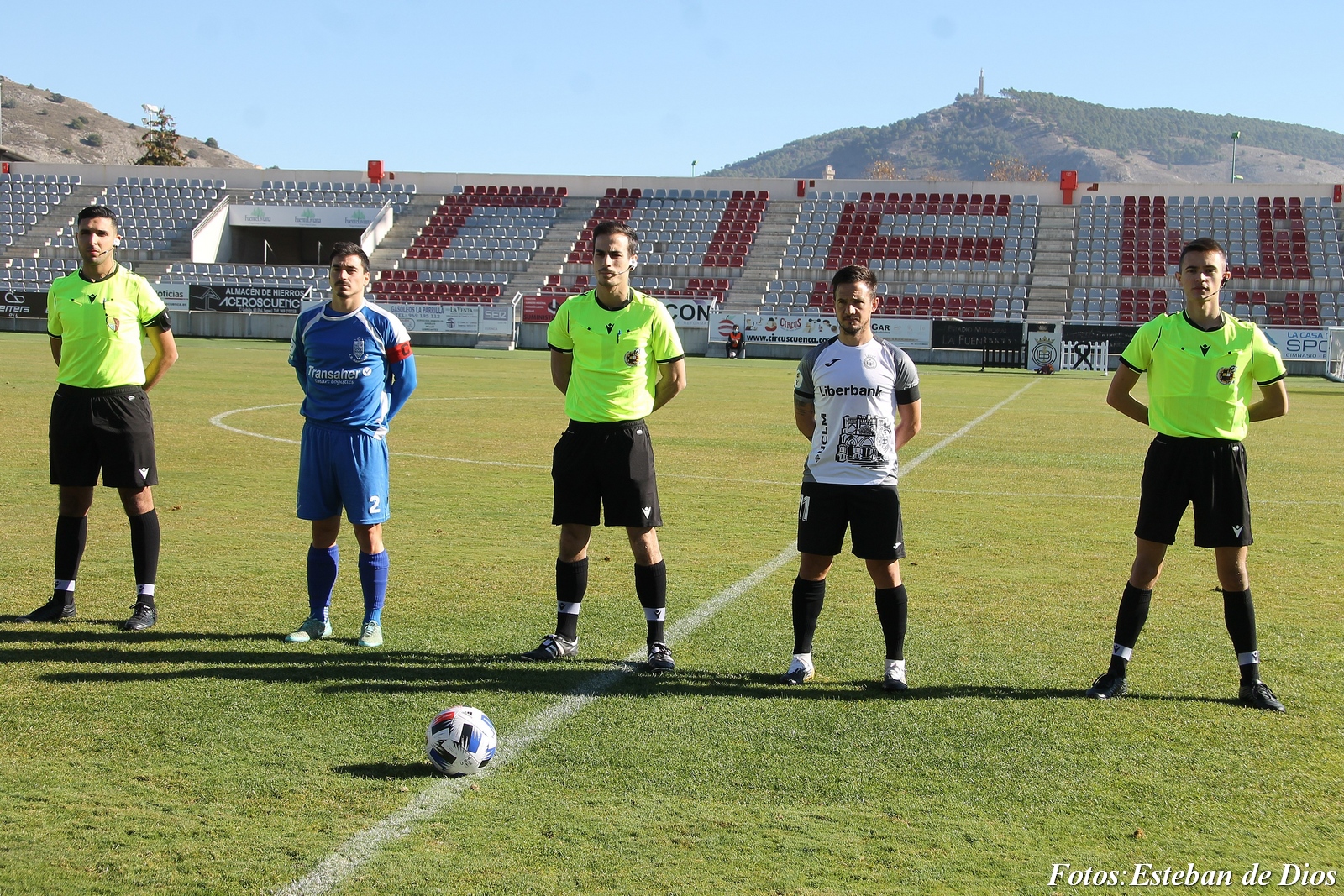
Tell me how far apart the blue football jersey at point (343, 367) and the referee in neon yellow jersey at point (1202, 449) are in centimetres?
354

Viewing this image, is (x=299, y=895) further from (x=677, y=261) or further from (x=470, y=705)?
(x=677, y=261)

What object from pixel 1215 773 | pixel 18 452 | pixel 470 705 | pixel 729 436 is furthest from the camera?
pixel 729 436

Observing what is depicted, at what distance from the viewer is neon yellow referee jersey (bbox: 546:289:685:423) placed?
595 cm

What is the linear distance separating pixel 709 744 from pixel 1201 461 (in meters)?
2.57

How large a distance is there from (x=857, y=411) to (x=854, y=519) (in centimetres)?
49

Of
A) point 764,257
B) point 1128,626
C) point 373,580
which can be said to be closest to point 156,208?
point 764,257

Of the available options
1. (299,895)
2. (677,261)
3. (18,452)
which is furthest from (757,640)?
(677,261)

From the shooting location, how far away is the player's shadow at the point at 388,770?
4.30 metres

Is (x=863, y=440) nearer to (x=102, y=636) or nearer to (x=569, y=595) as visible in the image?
(x=569, y=595)

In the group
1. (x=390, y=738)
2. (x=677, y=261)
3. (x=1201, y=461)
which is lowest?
(x=390, y=738)

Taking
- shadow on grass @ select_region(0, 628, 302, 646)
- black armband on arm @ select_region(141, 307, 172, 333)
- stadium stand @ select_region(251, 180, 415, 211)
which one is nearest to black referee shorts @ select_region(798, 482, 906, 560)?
shadow on grass @ select_region(0, 628, 302, 646)

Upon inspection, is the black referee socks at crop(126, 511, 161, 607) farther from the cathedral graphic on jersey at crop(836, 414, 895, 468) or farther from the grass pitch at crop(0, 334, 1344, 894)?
the cathedral graphic on jersey at crop(836, 414, 895, 468)

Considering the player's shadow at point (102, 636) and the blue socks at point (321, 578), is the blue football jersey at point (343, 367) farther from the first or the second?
the player's shadow at point (102, 636)

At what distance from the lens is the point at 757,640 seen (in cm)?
630
